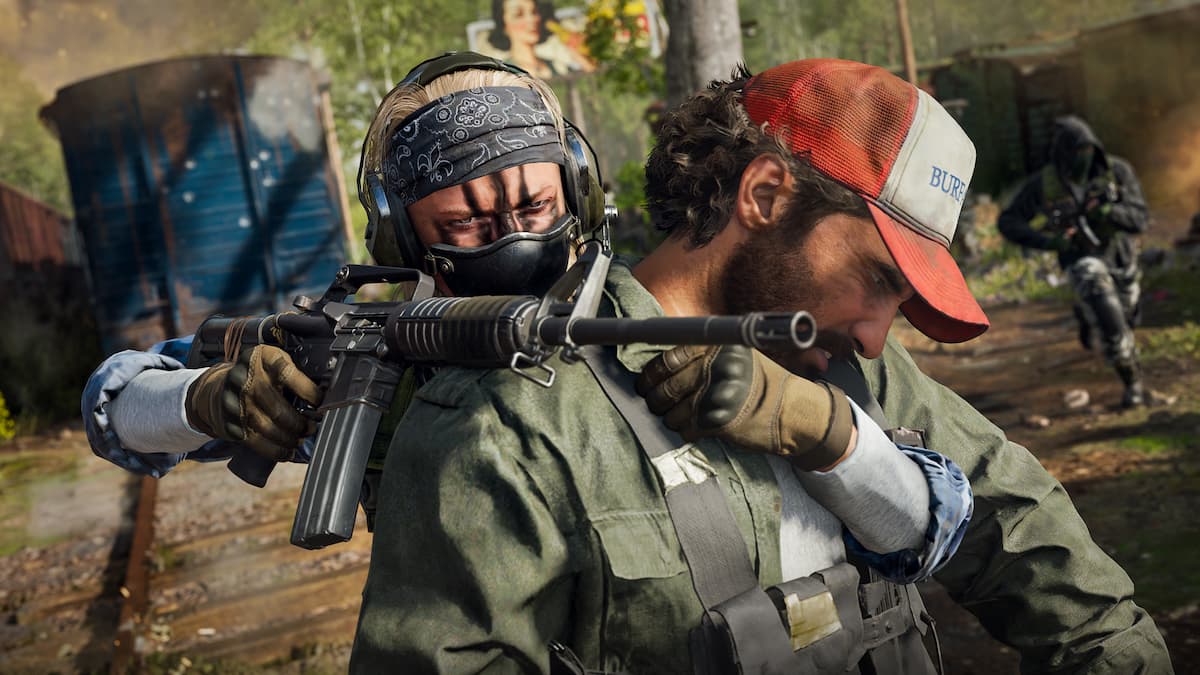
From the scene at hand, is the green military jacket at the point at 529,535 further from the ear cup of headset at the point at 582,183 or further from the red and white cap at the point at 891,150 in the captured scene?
the ear cup of headset at the point at 582,183

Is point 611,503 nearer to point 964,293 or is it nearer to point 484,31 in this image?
point 964,293

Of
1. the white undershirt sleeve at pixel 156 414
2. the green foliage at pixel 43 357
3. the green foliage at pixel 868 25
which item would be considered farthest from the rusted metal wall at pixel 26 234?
the green foliage at pixel 868 25

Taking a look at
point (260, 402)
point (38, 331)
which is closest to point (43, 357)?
point (38, 331)

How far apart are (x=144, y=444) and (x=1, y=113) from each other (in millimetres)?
65719

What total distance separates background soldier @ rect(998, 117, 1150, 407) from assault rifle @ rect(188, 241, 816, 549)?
25.1 ft

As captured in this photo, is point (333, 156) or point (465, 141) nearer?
point (465, 141)

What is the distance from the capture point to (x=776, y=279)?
2.04 metres

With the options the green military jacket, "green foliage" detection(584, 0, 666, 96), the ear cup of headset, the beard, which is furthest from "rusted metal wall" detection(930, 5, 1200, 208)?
the green military jacket

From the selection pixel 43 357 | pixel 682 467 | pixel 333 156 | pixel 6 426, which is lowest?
pixel 6 426

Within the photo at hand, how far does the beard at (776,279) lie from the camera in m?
2.02

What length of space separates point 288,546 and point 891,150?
687 cm

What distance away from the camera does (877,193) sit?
2004 millimetres

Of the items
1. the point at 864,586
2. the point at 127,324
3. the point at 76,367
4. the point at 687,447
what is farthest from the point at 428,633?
the point at 76,367

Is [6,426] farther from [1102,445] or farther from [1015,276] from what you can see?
[1015,276]
